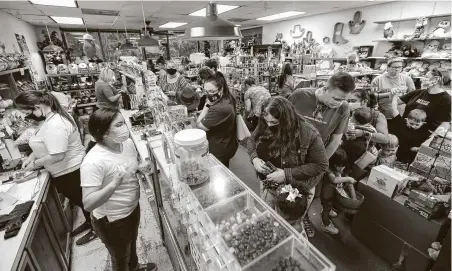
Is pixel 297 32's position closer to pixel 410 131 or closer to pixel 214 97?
pixel 410 131

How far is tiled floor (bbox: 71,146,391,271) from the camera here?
246 centimetres

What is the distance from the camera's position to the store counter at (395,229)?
1919 mm

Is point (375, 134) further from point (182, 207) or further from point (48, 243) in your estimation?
point (48, 243)

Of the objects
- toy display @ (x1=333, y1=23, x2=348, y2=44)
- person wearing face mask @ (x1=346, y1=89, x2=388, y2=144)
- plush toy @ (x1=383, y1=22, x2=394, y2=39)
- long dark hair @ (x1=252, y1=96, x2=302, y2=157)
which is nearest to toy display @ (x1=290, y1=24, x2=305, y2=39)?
toy display @ (x1=333, y1=23, x2=348, y2=44)

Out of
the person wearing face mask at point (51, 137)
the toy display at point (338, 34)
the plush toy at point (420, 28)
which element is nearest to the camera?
the person wearing face mask at point (51, 137)

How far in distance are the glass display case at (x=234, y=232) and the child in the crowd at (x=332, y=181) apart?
62.5 inches

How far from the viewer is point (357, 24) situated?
8.05m

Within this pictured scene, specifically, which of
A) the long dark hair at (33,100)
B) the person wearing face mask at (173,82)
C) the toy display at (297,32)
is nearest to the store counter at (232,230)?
the long dark hair at (33,100)

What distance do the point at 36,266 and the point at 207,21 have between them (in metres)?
2.36

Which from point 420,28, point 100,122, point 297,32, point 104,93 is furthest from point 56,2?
point 420,28

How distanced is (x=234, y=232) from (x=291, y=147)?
84cm

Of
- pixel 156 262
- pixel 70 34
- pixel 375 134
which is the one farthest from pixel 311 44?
pixel 70 34

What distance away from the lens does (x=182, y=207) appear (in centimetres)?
137

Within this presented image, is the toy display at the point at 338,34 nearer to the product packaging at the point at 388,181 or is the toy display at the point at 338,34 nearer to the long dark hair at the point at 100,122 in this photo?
the product packaging at the point at 388,181
